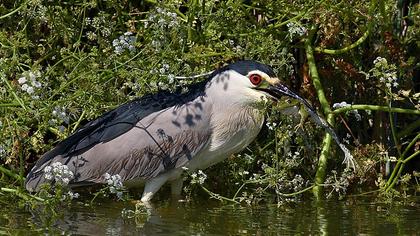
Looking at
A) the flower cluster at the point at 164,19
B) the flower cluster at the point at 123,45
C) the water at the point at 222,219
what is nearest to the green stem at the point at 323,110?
the water at the point at 222,219

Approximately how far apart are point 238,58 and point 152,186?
3.41 feet

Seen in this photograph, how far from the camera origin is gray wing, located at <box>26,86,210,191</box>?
6.32m

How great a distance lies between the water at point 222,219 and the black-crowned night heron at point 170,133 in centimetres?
24

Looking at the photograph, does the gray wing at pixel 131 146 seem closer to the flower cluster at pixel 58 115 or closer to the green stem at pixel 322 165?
the flower cluster at pixel 58 115

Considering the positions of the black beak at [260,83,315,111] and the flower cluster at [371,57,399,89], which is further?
the black beak at [260,83,315,111]

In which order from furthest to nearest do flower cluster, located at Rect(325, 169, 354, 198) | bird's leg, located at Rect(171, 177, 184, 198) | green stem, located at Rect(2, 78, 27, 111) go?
1. bird's leg, located at Rect(171, 177, 184, 198)
2. flower cluster, located at Rect(325, 169, 354, 198)
3. green stem, located at Rect(2, 78, 27, 111)

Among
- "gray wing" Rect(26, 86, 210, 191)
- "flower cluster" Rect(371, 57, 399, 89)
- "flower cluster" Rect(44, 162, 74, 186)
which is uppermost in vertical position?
"flower cluster" Rect(371, 57, 399, 89)

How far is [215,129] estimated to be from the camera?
642cm

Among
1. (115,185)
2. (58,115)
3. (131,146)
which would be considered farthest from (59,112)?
(131,146)

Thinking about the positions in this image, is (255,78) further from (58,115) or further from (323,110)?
(58,115)

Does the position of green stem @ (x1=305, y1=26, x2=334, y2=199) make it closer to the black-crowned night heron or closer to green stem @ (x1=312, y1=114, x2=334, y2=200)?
green stem @ (x1=312, y1=114, x2=334, y2=200)

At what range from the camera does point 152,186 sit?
21.1 feet

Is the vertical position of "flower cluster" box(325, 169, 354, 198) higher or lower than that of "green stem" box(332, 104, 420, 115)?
lower

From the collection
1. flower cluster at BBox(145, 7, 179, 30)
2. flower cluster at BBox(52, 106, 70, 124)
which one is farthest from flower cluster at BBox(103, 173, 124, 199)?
flower cluster at BBox(145, 7, 179, 30)
